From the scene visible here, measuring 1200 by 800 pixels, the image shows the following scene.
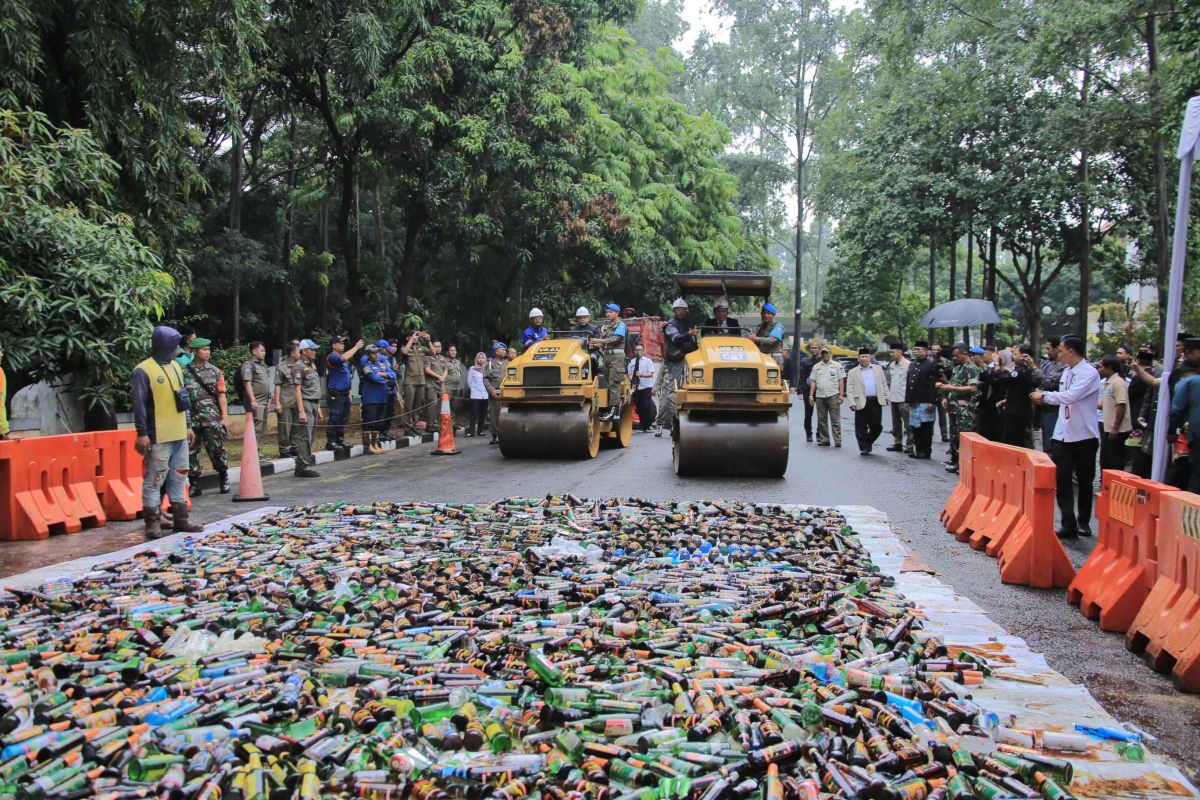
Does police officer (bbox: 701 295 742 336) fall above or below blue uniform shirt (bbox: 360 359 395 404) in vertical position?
above

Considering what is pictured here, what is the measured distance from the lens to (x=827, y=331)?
57344 mm

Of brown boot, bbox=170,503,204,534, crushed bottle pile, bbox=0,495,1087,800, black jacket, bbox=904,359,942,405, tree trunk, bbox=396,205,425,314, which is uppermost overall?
tree trunk, bbox=396,205,425,314

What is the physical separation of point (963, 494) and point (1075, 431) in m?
1.29

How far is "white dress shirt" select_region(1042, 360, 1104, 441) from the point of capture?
30.3 ft

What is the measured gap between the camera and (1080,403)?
30.5 feet

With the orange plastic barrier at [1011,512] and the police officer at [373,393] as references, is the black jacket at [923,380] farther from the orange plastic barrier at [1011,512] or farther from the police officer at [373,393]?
the police officer at [373,393]

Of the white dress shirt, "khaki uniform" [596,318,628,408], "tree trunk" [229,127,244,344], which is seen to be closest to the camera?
the white dress shirt

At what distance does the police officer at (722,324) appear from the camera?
50.9 ft

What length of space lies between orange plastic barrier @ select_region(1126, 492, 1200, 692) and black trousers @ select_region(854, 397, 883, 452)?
10.9 meters

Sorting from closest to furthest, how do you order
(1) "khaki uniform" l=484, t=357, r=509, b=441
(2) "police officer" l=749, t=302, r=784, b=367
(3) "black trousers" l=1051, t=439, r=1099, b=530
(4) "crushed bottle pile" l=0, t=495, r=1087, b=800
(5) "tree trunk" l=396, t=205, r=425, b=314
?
(4) "crushed bottle pile" l=0, t=495, r=1087, b=800 < (3) "black trousers" l=1051, t=439, r=1099, b=530 < (2) "police officer" l=749, t=302, r=784, b=367 < (1) "khaki uniform" l=484, t=357, r=509, b=441 < (5) "tree trunk" l=396, t=205, r=425, b=314

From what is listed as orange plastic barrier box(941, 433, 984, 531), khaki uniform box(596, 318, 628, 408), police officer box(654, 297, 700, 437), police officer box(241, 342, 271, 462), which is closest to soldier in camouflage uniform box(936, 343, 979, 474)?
police officer box(654, 297, 700, 437)

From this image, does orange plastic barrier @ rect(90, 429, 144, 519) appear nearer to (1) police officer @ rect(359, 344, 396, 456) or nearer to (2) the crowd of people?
(1) police officer @ rect(359, 344, 396, 456)

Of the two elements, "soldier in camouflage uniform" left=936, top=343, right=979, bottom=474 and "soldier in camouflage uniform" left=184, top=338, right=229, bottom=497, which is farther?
"soldier in camouflage uniform" left=936, top=343, right=979, bottom=474

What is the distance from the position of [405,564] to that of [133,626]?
2087mm
